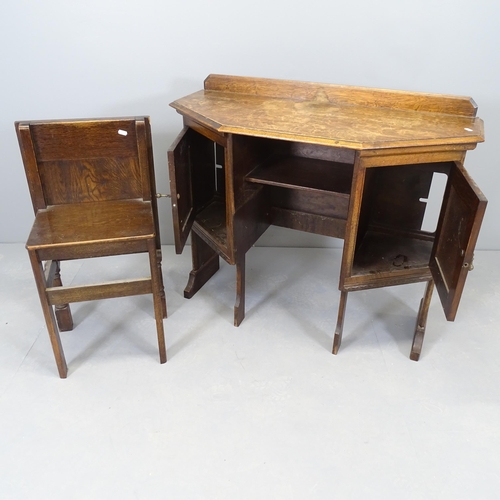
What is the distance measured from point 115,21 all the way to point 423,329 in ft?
6.62

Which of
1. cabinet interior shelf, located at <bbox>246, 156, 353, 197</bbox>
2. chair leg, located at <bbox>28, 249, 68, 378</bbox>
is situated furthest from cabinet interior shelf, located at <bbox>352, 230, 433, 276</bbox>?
chair leg, located at <bbox>28, 249, 68, 378</bbox>

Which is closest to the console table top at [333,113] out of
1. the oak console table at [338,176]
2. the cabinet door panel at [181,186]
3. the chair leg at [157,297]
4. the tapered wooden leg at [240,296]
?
the oak console table at [338,176]

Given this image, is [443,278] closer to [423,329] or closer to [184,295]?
[423,329]

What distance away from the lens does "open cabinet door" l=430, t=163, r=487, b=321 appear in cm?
149

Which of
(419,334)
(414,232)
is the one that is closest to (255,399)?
(419,334)

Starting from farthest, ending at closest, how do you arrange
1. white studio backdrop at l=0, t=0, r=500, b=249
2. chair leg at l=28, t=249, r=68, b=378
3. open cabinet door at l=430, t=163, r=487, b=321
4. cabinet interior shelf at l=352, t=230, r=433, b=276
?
white studio backdrop at l=0, t=0, r=500, b=249, cabinet interior shelf at l=352, t=230, r=433, b=276, chair leg at l=28, t=249, r=68, b=378, open cabinet door at l=430, t=163, r=487, b=321

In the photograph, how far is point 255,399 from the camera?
1876 millimetres

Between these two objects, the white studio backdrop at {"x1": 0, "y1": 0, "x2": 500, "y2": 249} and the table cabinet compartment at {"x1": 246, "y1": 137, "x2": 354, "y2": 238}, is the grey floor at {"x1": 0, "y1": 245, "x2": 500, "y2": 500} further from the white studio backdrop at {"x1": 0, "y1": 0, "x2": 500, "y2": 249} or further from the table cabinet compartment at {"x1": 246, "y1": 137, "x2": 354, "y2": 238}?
the white studio backdrop at {"x1": 0, "y1": 0, "x2": 500, "y2": 249}

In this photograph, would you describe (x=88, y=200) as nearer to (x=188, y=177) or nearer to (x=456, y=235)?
(x=188, y=177)

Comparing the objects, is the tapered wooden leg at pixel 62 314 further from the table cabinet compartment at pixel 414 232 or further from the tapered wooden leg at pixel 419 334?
the tapered wooden leg at pixel 419 334

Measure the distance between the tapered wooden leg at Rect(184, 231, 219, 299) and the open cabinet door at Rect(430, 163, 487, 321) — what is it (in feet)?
3.70

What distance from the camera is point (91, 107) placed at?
252 centimetres

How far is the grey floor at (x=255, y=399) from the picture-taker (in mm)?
1592

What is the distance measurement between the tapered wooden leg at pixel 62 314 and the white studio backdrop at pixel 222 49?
3.02ft
